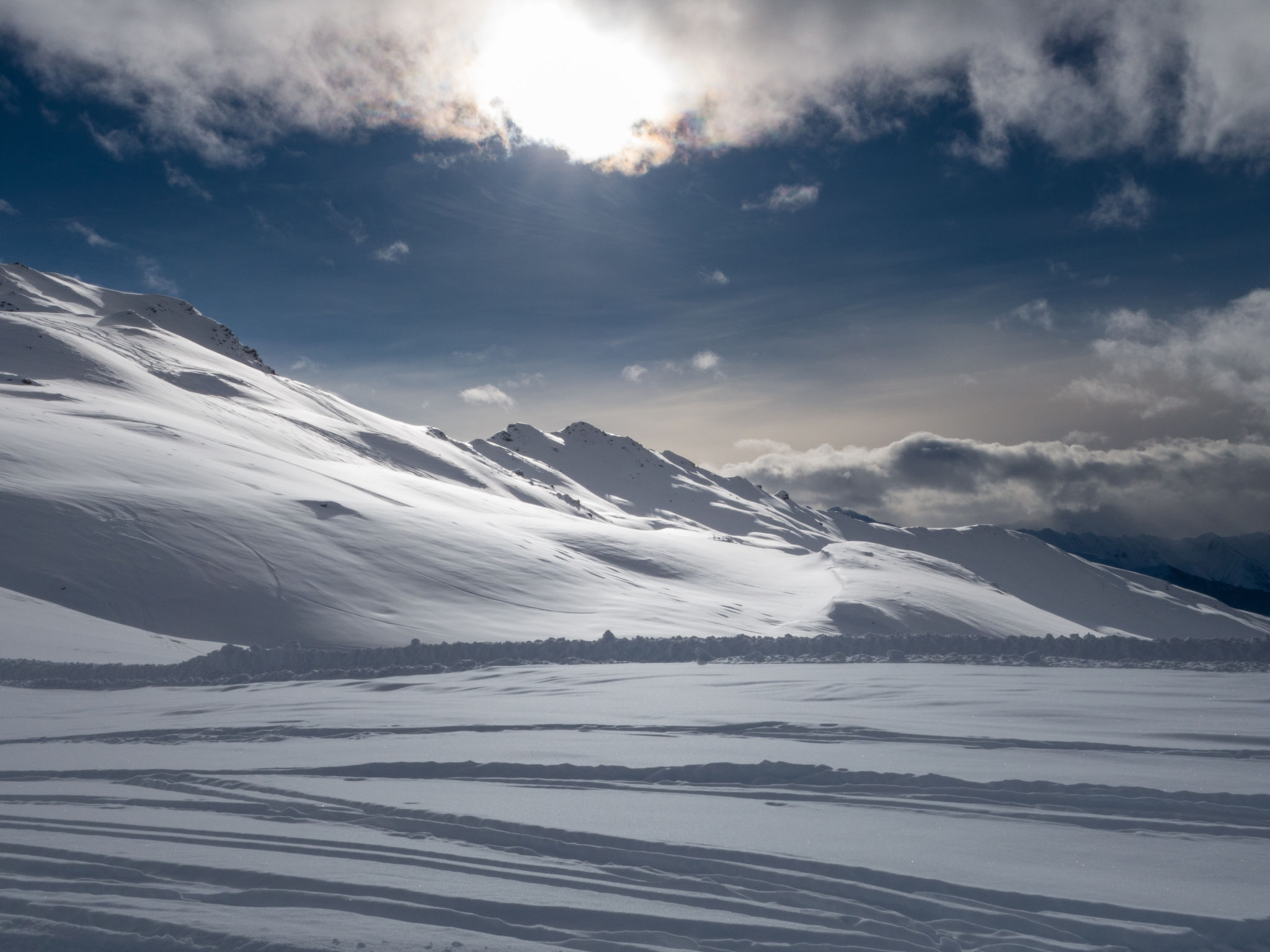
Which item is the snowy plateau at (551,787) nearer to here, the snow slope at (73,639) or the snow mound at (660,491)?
the snow slope at (73,639)

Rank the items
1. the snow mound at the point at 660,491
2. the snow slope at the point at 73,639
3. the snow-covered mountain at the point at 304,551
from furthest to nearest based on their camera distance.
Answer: the snow mound at the point at 660,491 → the snow-covered mountain at the point at 304,551 → the snow slope at the point at 73,639

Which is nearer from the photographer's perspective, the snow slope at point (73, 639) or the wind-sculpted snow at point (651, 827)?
the wind-sculpted snow at point (651, 827)

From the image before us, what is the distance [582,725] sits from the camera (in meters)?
7.91

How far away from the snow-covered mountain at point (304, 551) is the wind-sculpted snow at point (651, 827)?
8.85 metres

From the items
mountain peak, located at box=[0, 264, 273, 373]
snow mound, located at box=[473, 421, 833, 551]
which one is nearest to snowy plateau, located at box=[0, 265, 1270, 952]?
snow mound, located at box=[473, 421, 833, 551]

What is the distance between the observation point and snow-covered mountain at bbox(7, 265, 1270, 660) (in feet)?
55.5

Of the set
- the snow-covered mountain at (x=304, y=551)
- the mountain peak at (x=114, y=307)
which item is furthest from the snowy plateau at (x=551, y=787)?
the mountain peak at (x=114, y=307)

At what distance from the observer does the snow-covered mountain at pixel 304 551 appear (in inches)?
666

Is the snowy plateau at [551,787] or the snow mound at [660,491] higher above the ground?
the snow mound at [660,491]

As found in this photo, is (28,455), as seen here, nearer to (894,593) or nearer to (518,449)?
(894,593)

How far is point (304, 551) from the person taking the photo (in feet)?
67.9

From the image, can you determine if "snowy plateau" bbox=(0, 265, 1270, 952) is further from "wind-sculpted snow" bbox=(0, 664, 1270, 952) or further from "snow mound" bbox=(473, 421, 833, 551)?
"snow mound" bbox=(473, 421, 833, 551)

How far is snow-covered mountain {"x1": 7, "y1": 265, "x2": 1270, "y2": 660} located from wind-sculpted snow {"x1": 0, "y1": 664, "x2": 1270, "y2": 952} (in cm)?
885

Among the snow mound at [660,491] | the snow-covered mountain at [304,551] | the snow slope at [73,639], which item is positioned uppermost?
the snow mound at [660,491]
